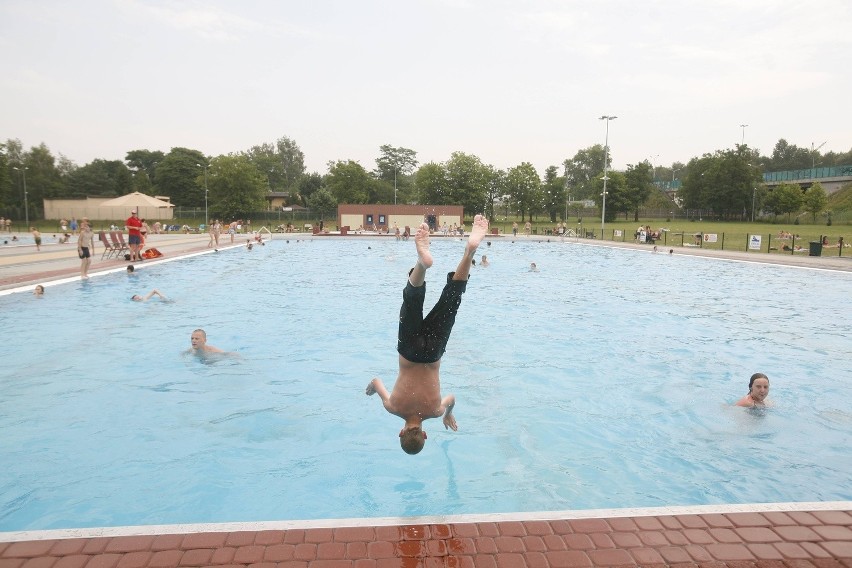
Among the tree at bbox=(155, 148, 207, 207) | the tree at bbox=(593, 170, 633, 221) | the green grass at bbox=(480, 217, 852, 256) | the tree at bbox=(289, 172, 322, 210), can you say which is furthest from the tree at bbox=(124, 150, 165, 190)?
the tree at bbox=(593, 170, 633, 221)

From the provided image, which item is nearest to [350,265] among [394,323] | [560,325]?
[394,323]

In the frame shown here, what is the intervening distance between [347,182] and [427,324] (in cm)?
7993

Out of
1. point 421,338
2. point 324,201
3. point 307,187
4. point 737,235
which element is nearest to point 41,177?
point 307,187

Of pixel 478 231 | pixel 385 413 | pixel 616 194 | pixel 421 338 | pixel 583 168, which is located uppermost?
pixel 583 168

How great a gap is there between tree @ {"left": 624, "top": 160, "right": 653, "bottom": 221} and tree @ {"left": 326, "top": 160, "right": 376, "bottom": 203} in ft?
135

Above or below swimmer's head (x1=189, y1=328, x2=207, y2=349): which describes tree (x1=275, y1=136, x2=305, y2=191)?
above

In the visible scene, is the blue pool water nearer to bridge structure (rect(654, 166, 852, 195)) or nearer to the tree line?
the tree line

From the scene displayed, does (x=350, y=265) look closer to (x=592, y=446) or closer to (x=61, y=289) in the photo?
(x=61, y=289)

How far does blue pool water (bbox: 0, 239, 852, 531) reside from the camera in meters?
5.12

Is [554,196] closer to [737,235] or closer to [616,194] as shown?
[616,194]

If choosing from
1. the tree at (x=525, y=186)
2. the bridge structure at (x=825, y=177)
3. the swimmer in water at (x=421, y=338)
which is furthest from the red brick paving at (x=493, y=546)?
the bridge structure at (x=825, y=177)

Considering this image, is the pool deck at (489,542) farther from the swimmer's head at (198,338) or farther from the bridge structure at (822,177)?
the bridge structure at (822,177)

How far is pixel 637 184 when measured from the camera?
82312mm

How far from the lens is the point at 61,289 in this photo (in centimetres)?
1398
